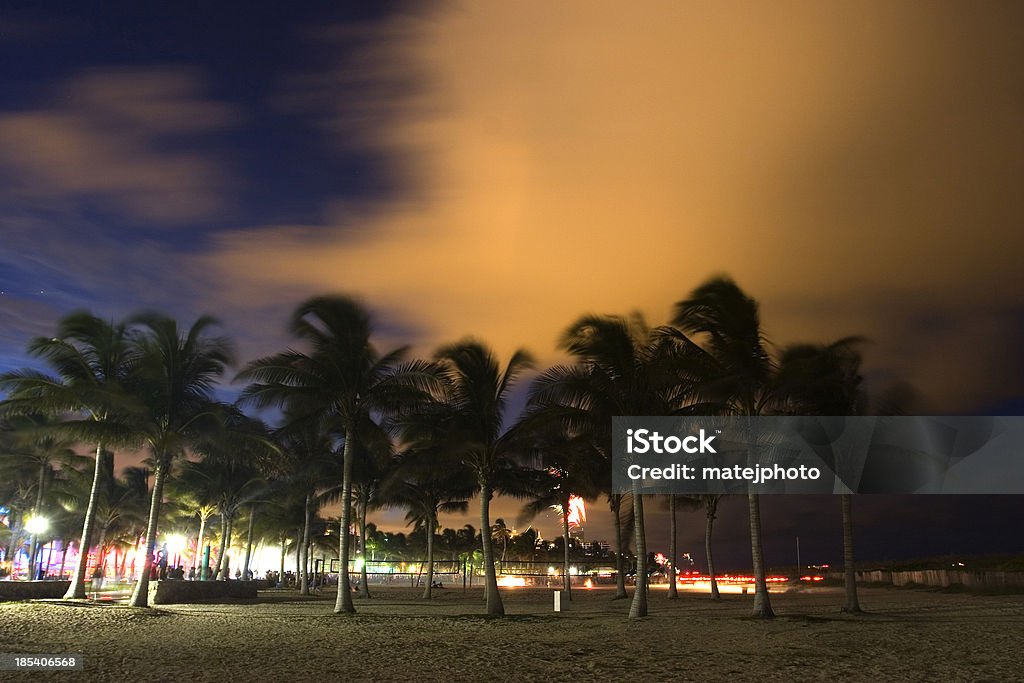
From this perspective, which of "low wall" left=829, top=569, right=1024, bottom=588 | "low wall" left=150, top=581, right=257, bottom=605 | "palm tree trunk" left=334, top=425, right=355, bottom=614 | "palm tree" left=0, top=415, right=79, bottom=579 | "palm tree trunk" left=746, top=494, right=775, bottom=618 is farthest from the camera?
"low wall" left=829, top=569, right=1024, bottom=588

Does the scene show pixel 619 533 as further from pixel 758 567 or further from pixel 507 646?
pixel 507 646

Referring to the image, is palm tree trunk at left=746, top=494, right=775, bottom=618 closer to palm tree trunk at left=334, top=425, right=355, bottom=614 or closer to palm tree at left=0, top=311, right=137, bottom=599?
palm tree trunk at left=334, top=425, right=355, bottom=614

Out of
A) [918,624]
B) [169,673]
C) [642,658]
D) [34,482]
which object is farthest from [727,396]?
[34,482]

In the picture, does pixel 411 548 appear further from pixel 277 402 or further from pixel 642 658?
pixel 642 658

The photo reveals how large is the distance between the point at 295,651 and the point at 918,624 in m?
16.5

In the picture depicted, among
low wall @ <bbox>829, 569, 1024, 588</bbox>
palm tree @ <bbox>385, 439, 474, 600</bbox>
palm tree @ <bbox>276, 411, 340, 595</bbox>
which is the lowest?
low wall @ <bbox>829, 569, 1024, 588</bbox>

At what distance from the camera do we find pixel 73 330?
25.5 m

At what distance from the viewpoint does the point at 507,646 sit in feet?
53.0

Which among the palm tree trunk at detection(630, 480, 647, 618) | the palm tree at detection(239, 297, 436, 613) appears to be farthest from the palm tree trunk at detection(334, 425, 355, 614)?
the palm tree trunk at detection(630, 480, 647, 618)

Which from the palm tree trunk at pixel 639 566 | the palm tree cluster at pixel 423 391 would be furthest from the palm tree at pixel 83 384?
the palm tree trunk at pixel 639 566

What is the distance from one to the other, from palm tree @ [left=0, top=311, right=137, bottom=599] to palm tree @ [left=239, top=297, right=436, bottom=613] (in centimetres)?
422

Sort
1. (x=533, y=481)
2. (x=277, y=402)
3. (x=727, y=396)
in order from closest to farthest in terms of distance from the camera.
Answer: (x=727, y=396), (x=277, y=402), (x=533, y=481)

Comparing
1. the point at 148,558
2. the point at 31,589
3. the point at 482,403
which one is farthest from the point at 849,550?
the point at 31,589

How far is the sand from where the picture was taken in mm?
12102
